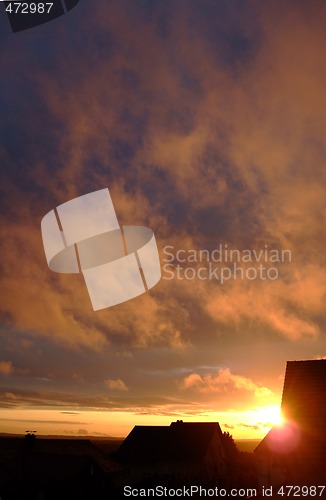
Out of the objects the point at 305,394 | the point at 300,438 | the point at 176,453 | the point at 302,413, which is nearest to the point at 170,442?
the point at 176,453

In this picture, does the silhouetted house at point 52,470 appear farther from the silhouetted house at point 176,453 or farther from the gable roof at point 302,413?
the gable roof at point 302,413

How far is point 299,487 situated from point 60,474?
3325 centimetres

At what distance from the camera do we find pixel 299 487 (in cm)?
2427

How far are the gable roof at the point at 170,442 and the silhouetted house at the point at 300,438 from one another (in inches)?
1564

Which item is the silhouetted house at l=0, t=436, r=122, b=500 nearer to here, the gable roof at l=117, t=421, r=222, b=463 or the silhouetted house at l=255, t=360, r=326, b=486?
the gable roof at l=117, t=421, r=222, b=463

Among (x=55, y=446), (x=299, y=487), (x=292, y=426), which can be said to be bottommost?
(x=299, y=487)

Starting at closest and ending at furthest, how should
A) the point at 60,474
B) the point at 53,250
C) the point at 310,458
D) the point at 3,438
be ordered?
1. the point at 53,250
2. the point at 310,458
3. the point at 60,474
4. the point at 3,438

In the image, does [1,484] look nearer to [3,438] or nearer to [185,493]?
[3,438]

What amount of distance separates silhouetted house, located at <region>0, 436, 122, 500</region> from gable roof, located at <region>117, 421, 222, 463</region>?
447 inches

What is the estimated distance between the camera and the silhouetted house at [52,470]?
4781 cm

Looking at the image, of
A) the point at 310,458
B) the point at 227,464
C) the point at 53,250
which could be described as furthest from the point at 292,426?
the point at 227,464

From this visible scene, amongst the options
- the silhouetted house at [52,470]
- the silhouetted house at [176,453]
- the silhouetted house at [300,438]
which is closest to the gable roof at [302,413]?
the silhouetted house at [300,438]

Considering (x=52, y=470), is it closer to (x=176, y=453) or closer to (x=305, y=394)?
(x=176, y=453)

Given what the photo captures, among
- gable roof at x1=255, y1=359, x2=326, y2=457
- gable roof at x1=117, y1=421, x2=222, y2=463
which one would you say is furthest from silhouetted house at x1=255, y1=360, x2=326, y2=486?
gable roof at x1=117, y1=421, x2=222, y2=463
